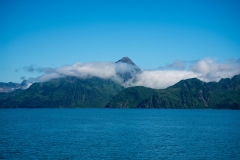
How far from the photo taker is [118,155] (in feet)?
244

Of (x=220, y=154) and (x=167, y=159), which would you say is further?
(x=220, y=154)

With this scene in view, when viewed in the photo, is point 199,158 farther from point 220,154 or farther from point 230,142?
point 230,142

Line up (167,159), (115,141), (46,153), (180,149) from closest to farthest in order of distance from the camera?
1. (167,159)
2. (46,153)
3. (180,149)
4. (115,141)

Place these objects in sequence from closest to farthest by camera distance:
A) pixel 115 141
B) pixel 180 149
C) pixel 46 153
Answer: pixel 46 153
pixel 180 149
pixel 115 141

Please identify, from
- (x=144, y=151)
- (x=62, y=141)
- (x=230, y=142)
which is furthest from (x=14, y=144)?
(x=230, y=142)

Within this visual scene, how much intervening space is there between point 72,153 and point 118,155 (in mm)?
14257

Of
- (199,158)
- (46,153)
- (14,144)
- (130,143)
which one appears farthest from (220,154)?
(14,144)

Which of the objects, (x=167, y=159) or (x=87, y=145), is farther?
(x=87, y=145)

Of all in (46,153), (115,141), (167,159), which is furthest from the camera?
(115,141)

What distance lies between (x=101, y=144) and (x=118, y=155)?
58.0 feet

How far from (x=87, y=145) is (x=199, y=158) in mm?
38492

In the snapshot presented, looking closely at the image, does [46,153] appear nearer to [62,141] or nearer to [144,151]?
[62,141]

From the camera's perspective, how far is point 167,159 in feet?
230

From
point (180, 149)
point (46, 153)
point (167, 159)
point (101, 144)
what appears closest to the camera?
point (167, 159)
